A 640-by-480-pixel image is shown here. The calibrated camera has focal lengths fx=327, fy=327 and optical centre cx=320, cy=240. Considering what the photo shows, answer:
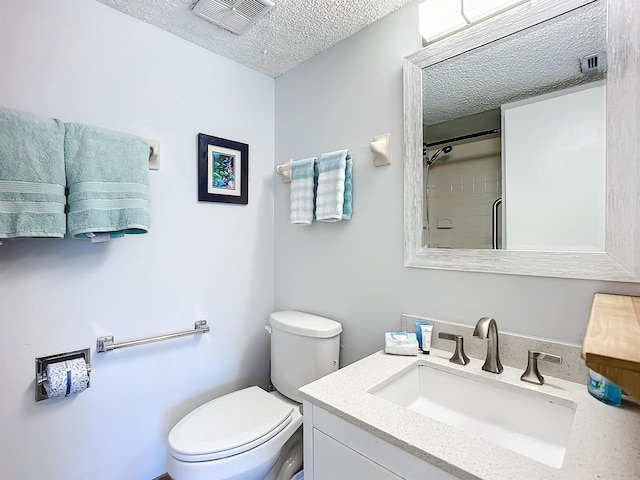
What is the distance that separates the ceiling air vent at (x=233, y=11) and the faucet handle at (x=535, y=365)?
1.59m

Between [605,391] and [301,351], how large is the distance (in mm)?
1059

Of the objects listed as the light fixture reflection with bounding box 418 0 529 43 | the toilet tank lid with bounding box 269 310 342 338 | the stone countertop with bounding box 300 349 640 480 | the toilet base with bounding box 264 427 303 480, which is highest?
the light fixture reflection with bounding box 418 0 529 43

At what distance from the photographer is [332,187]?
1520 millimetres

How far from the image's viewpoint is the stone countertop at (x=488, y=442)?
2.03ft

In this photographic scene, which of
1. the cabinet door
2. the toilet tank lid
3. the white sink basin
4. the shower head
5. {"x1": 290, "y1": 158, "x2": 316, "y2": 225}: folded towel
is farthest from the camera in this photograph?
{"x1": 290, "y1": 158, "x2": 316, "y2": 225}: folded towel

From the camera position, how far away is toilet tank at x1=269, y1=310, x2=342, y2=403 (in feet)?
4.83

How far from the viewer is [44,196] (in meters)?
1.12

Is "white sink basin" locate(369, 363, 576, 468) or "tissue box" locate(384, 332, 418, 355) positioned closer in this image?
Result: "white sink basin" locate(369, 363, 576, 468)

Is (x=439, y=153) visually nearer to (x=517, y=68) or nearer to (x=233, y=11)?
(x=517, y=68)

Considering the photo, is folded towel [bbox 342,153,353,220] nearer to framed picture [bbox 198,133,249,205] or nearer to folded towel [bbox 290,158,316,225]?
folded towel [bbox 290,158,316,225]

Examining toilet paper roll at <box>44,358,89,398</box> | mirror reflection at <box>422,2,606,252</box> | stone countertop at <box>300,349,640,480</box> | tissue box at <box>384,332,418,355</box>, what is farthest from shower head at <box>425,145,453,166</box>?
toilet paper roll at <box>44,358,89,398</box>

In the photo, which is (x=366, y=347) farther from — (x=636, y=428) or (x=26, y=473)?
(x=26, y=473)

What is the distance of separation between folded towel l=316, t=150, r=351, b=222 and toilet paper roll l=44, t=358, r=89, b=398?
114 cm

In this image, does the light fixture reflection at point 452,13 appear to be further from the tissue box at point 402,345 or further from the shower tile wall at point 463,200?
the tissue box at point 402,345
